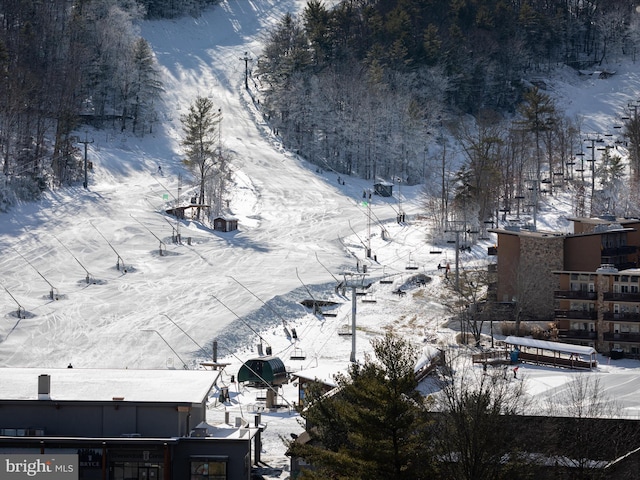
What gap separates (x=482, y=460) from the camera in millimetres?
25297

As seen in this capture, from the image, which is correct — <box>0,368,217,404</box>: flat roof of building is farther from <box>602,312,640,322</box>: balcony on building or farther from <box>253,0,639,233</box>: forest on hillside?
<box>253,0,639,233</box>: forest on hillside

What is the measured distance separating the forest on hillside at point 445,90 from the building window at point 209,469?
1970 inches

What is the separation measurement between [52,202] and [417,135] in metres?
38.9

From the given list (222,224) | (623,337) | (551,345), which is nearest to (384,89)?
(222,224)

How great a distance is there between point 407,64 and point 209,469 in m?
87.7

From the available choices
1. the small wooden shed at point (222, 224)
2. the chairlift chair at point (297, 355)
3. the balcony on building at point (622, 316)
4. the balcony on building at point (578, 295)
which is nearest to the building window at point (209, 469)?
the chairlift chair at point (297, 355)

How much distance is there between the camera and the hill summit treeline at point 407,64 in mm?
101250

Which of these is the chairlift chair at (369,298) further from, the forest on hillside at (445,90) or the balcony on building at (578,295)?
the forest on hillside at (445,90)

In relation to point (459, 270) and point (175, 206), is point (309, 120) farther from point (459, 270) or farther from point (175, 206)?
point (459, 270)

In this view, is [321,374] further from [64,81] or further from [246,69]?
[246,69]

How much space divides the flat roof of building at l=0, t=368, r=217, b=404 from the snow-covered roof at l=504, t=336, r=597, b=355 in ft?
63.8

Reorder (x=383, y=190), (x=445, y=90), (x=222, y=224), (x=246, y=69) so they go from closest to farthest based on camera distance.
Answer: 1. (x=222, y=224)
2. (x=383, y=190)
3. (x=246, y=69)
4. (x=445, y=90)

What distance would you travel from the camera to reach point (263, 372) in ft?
146

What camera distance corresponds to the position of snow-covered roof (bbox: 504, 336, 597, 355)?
48.3m
